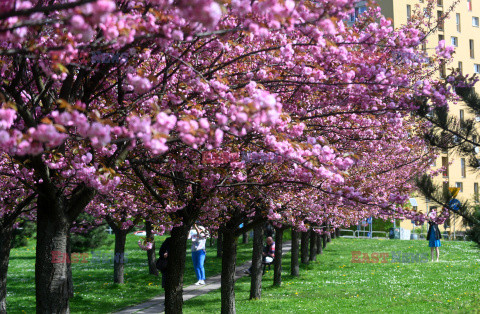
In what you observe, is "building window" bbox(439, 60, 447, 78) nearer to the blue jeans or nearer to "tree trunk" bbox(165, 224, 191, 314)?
"tree trunk" bbox(165, 224, 191, 314)

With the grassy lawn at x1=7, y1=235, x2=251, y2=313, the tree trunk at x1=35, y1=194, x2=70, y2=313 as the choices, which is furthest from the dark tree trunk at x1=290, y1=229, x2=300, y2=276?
the tree trunk at x1=35, y1=194, x2=70, y2=313

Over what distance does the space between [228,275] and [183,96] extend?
7696 mm

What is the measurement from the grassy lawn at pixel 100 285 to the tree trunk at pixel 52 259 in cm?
834

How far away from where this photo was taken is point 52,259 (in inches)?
252

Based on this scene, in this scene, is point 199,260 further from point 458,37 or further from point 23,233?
point 458,37

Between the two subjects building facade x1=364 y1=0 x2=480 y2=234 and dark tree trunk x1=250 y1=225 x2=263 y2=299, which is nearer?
dark tree trunk x1=250 y1=225 x2=263 y2=299

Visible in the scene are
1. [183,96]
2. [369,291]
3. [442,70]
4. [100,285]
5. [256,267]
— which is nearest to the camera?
[183,96]

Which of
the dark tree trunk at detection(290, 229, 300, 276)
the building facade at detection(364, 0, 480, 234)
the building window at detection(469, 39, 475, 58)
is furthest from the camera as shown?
the building window at detection(469, 39, 475, 58)

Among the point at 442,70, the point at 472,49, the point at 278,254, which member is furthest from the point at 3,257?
the point at 472,49

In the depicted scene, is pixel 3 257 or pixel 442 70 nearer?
pixel 442 70

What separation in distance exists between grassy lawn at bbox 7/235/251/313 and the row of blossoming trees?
668cm

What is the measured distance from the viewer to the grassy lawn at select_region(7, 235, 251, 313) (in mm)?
15562

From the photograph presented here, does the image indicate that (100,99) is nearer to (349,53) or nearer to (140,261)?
(349,53)

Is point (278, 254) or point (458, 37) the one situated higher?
point (458, 37)
